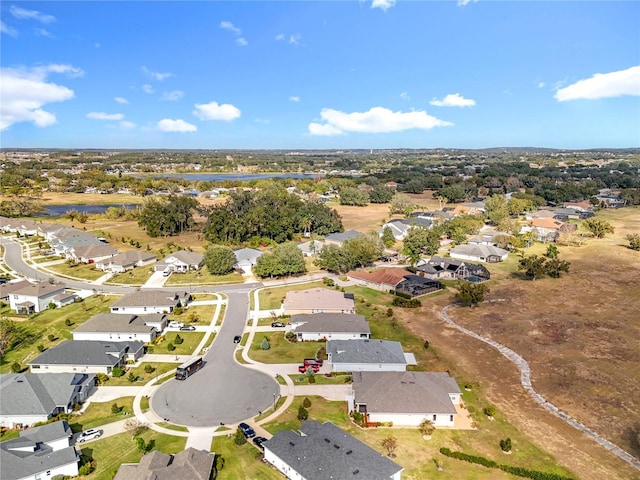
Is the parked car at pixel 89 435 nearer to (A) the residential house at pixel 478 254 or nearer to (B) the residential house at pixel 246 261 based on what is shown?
(B) the residential house at pixel 246 261

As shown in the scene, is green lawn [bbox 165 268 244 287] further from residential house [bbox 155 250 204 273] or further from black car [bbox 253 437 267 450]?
black car [bbox 253 437 267 450]

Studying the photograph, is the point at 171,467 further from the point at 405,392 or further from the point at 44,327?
the point at 44,327

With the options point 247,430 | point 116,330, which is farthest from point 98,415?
point 116,330

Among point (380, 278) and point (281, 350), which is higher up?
point (380, 278)

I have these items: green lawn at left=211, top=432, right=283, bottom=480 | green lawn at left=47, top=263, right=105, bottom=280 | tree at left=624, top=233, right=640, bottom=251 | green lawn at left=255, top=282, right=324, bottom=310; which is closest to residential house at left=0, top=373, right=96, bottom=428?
green lawn at left=211, top=432, right=283, bottom=480

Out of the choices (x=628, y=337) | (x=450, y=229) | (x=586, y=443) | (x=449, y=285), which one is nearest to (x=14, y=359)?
(x=586, y=443)

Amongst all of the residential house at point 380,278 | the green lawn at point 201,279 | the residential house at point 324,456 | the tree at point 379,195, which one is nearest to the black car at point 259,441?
the residential house at point 324,456
